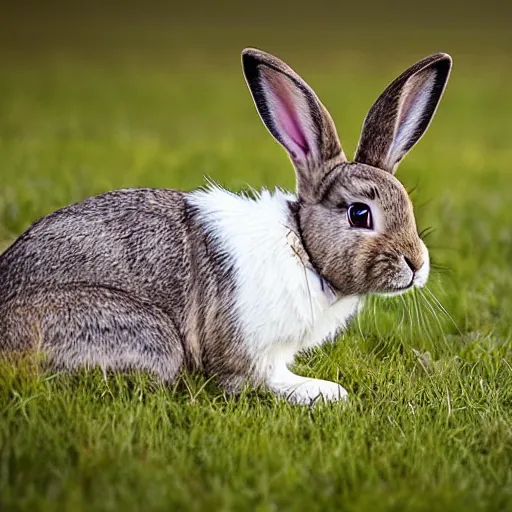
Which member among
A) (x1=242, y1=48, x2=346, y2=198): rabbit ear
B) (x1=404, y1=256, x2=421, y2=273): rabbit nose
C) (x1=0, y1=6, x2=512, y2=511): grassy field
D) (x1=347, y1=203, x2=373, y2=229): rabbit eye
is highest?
(x1=242, y1=48, x2=346, y2=198): rabbit ear

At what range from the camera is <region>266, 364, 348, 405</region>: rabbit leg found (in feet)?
14.4

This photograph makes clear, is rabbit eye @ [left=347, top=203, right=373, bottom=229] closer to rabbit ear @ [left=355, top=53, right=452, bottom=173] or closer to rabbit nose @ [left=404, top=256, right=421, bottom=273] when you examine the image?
rabbit nose @ [left=404, top=256, right=421, bottom=273]

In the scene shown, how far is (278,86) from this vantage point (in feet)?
14.9

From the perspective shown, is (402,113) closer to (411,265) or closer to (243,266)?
(411,265)

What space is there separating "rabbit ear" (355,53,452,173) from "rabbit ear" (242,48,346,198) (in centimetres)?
18

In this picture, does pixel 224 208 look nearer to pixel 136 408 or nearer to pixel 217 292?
pixel 217 292

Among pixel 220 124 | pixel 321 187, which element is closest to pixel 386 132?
pixel 321 187

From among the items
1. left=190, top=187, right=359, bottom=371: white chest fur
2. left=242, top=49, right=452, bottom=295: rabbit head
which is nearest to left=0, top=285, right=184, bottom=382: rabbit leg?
left=190, top=187, right=359, bottom=371: white chest fur

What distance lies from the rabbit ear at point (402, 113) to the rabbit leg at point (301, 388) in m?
1.10

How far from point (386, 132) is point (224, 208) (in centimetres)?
88

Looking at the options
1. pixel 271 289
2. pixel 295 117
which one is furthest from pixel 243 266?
pixel 295 117

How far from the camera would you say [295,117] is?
455cm

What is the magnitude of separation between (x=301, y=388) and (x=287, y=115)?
1.31 m

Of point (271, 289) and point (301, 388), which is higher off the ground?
point (271, 289)
